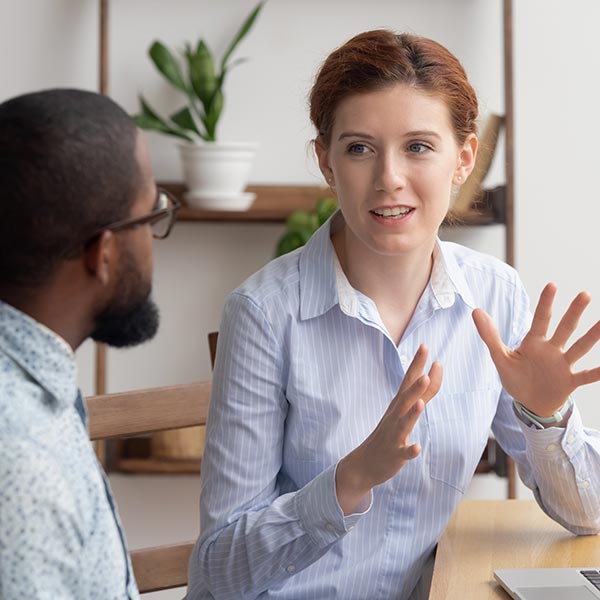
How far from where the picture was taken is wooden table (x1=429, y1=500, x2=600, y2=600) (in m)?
1.29

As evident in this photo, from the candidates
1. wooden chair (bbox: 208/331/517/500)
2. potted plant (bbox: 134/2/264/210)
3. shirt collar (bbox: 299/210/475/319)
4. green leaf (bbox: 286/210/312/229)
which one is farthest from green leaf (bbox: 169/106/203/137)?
shirt collar (bbox: 299/210/475/319)

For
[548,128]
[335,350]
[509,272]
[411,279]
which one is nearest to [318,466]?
[335,350]

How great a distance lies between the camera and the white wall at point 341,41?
9.39 ft

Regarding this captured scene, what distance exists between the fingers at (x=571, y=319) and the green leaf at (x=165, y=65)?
1.60 metres

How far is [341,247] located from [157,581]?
562 millimetres

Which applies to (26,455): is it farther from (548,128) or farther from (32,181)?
(548,128)

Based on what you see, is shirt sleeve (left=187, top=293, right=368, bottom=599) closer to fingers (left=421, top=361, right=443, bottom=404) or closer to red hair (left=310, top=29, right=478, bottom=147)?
fingers (left=421, top=361, right=443, bottom=404)

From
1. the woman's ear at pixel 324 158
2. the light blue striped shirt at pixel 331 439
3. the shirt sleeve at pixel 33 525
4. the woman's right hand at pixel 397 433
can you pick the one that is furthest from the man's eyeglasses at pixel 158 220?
the woman's ear at pixel 324 158

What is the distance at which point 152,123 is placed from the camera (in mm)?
2727

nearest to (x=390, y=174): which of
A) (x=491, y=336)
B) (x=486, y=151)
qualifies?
(x=491, y=336)

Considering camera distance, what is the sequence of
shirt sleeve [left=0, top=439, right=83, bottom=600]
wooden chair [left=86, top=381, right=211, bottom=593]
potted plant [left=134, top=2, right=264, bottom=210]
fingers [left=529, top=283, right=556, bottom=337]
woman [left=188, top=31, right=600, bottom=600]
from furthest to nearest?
potted plant [left=134, top=2, right=264, bottom=210] → wooden chair [left=86, top=381, right=211, bottom=593] → woman [left=188, top=31, right=600, bottom=600] → fingers [left=529, top=283, right=556, bottom=337] → shirt sleeve [left=0, top=439, right=83, bottom=600]

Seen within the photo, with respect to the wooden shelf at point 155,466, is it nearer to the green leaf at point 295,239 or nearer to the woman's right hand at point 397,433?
the green leaf at point 295,239

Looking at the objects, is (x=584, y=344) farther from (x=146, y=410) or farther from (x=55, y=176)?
(x=55, y=176)

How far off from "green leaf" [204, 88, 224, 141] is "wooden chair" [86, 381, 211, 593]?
48.5 inches
